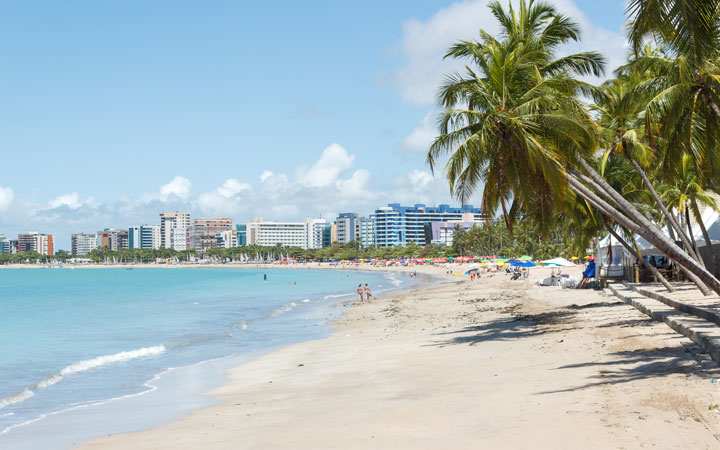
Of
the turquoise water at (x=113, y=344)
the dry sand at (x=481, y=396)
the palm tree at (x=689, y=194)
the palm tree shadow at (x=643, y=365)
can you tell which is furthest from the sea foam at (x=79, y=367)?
the palm tree at (x=689, y=194)

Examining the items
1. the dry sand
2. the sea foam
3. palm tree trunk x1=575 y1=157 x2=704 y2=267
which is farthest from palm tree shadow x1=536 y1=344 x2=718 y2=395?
the sea foam

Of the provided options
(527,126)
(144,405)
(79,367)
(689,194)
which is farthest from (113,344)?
(689,194)

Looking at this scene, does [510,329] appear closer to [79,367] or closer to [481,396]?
[481,396]

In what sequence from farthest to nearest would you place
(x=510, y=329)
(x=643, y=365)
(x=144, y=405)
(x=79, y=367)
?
(x=79, y=367) < (x=510, y=329) < (x=144, y=405) < (x=643, y=365)

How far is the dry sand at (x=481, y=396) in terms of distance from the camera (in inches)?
263

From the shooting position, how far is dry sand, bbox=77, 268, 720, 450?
6.68 meters

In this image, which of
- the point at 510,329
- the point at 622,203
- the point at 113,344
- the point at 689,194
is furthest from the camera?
the point at 113,344

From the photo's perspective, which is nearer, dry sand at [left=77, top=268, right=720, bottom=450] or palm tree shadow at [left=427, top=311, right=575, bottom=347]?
dry sand at [left=77, top=268, right=720, bottom=450]

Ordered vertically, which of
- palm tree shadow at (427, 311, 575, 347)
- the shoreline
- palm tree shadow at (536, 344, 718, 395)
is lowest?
the shoreline

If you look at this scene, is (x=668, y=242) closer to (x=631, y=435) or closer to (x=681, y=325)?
(x=681, y=325)

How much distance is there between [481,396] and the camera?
29.6 feet

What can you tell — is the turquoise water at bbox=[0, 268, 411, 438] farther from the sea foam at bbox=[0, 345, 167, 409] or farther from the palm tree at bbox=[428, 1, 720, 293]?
the palm tree at bbox=[428, 1, 720, 293]

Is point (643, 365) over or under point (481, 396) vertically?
over

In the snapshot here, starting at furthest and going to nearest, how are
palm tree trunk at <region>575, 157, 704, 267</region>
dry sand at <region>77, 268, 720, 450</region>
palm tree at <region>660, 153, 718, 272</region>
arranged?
1. palm tree at <region>660, 153, 718, 272</region>
2. palm tree trunk at <region>575, 157, 704, 267</region>
3. dry sand at <region>77, 268, 720, 450</region>
